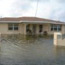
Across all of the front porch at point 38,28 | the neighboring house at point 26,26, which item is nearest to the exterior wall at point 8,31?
the neighboring house at point 26,26

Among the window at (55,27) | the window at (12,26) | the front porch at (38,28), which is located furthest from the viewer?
the window at (55,27)

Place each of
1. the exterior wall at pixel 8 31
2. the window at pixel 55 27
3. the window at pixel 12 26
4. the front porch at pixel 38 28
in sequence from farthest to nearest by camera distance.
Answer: the window at pixel 55 27 < the front porch at pixel 38 28 < the window at pixel 12 26 < the exterior wall at pixel 8 31

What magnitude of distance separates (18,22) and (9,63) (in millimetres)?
35908

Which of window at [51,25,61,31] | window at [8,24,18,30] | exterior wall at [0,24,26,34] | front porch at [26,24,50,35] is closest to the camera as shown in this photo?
exterior wall at [0,24,26,34]

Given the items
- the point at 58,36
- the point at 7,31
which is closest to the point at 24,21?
the point at 7,31

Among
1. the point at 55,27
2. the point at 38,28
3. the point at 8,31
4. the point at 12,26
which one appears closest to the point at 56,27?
the point at 55,27

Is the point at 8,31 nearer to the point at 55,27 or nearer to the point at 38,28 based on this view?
the point at 38,28

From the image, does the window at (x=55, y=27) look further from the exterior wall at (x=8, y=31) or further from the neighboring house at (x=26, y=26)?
the exterior wall at (x=8, y=31)

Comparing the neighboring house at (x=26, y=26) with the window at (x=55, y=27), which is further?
the window at (x=55, y=27)

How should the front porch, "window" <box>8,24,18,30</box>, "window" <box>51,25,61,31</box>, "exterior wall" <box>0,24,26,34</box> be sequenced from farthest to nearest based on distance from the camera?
"window" <box>51,25,61,31</box> < the front porch < "window" <box>8,24,18,30</box> < "exterior wall" <box>0,24,26,34</box>

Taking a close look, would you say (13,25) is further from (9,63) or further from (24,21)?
(9,63)

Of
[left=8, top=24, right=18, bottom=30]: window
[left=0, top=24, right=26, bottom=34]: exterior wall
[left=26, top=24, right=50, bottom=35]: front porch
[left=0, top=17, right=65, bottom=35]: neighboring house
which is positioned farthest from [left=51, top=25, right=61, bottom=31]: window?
[left=8, top=24, right=18, bottom=30]: window

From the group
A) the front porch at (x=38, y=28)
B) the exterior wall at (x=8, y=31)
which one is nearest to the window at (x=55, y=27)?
the front porch at (x=38, y=28)

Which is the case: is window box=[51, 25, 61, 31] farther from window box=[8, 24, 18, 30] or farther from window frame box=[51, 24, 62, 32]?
window box=[8, 24, 18, 30]
